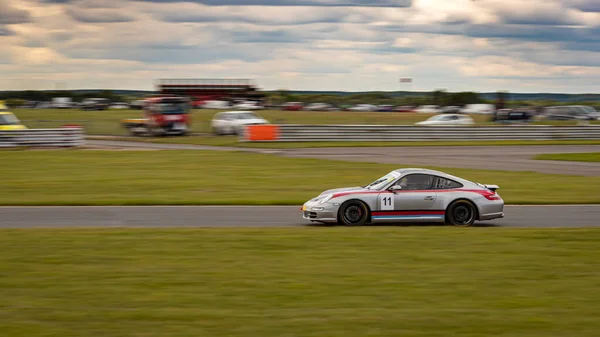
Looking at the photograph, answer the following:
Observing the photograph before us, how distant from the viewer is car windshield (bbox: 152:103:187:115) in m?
42.0

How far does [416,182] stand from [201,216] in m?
4.26

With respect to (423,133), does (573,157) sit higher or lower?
lower

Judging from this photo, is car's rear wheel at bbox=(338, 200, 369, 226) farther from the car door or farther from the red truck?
the red truck

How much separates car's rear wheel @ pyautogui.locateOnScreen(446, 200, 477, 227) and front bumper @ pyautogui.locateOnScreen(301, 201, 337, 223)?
2.05m

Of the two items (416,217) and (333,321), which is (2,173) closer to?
(416,217)

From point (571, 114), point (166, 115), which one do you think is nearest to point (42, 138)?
point (166, 115)

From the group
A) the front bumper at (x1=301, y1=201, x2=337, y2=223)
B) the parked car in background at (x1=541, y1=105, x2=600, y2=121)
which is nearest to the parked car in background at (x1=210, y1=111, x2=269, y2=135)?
the parked car in background at (x1=541, y1=105, x2=600, y2=121)

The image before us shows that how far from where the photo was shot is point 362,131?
38188 millimetres

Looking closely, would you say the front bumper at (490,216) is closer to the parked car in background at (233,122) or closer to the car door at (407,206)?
the car door at (407,206)

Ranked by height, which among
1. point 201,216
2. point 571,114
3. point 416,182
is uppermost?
point 571,114

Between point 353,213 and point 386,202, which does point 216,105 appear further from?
point 386,202

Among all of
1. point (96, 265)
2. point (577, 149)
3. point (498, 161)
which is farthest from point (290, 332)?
point (577, 149)

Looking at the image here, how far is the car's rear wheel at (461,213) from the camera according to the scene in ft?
43.7

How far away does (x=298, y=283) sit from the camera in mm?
8422
